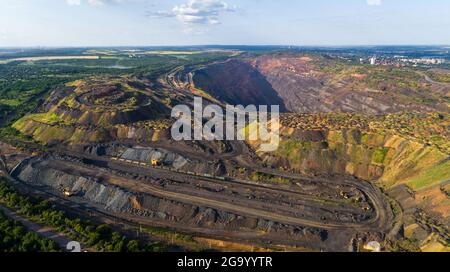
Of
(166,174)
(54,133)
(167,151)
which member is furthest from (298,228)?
(54,133)

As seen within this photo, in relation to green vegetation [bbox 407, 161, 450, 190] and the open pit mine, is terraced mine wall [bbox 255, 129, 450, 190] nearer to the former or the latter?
green vegetation [bbox 407, 161, 450, 190]

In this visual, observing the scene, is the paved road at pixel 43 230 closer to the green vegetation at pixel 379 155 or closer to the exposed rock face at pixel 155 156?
the exposed rock face at pixel 155 156

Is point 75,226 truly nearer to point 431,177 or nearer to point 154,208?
point 154,208

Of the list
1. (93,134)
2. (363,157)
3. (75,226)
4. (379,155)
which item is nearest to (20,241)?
(75,226)
